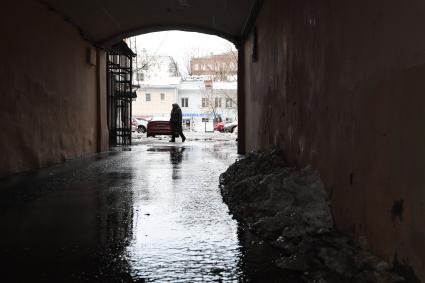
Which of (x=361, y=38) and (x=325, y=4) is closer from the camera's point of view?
(x=361, y=38)

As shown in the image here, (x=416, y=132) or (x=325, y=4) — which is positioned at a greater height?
(x=325, y=4)

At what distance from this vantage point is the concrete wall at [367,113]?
2.63 meters

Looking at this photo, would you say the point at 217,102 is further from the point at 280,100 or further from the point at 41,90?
the point at 280,100

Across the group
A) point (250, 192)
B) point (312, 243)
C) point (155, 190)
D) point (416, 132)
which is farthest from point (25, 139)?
point (416, 132)

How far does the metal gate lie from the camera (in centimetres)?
1773

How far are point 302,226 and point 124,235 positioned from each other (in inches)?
64.3

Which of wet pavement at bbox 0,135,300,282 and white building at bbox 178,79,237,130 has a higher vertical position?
white building at bbox 178,79,237,130

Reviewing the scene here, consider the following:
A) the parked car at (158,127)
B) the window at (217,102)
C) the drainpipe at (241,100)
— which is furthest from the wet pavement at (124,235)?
the window at (217,102)

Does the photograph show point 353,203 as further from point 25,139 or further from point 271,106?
point 25,139

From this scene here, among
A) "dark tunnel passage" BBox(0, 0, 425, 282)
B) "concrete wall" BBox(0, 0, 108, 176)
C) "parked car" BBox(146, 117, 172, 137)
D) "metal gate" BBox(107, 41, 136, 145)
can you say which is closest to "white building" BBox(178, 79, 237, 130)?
"parked car" BBox(146, 117, 172, 137)

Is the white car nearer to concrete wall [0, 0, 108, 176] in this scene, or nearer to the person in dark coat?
the person in dark coat

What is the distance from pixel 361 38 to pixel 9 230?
11.9 ft

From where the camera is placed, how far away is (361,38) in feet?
11.4

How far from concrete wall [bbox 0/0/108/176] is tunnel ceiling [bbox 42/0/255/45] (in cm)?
44
